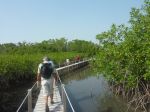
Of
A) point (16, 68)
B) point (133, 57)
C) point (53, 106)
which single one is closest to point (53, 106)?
point (53, 106)

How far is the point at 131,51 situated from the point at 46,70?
6.23 metres

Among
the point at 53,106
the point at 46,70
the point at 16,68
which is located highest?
the point at 46,70

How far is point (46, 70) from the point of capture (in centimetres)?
1092

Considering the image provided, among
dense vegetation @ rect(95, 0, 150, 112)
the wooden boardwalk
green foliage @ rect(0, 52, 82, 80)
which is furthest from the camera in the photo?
green foliage @ rect(0, 52, 82, 80)

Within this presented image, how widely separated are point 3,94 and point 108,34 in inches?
271

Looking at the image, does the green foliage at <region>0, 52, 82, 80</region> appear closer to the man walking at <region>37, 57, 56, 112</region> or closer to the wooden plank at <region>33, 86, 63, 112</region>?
the wooden plank at <region>33, 86, 63, 112</region>

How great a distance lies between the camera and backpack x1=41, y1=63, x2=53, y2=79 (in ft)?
35.6

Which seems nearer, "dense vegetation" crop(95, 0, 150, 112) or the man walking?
the man walking

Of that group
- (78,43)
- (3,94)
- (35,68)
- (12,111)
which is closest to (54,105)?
(12,111)

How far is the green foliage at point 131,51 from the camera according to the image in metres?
15.5

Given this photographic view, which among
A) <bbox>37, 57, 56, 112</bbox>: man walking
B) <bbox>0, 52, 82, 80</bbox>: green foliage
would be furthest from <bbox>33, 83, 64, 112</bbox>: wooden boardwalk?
<bbox>0, 52, 82, 80</bbox>: green foliage

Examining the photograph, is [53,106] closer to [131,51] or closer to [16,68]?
[131,51]

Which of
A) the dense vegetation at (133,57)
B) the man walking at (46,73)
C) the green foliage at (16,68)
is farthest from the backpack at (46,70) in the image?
the green foliage at (16,68)

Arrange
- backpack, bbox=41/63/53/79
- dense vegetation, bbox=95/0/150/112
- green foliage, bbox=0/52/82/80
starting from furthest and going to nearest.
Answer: green foliage, bbox=0/52/82/80 → dense vegetation, bbox=95/0/150/112 → backpack, bbox=41/63/53/79
